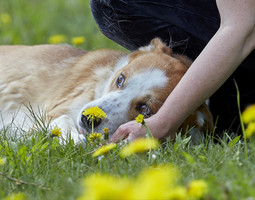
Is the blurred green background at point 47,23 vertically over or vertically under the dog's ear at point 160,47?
under

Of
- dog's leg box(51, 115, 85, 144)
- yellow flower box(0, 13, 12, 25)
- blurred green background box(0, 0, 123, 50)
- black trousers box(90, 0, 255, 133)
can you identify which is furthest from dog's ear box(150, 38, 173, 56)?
yellow flower box(0, 13, 12, 25)

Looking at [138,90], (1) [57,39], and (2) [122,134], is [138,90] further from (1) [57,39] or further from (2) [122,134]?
(1) [57,39]

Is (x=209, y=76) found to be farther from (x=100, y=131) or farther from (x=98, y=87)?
(x=98, y=87)

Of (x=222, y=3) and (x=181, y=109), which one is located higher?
(x=222, y=3)

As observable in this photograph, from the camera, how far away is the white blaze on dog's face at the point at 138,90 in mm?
3070

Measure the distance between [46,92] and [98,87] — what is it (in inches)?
16.6

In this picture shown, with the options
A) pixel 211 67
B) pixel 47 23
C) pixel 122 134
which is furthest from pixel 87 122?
pixel 47 23

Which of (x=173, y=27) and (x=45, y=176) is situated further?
(x=173, y=27)

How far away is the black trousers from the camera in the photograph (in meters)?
3.33

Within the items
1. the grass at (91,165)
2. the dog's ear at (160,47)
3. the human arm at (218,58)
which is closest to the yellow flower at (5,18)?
the dog's ear at (160,47)

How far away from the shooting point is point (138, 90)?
125 inches

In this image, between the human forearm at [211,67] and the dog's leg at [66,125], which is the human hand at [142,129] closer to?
the human forearm at [211,67]

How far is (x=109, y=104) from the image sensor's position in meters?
3.10

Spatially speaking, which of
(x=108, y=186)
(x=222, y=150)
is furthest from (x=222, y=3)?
(x=108, y=186)
